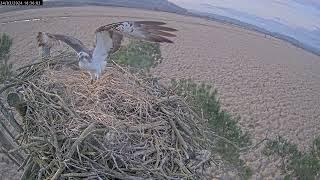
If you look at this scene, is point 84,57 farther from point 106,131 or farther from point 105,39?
point 106,131

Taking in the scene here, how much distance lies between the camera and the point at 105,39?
9.62 ft

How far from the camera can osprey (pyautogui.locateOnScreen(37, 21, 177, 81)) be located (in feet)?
9.13

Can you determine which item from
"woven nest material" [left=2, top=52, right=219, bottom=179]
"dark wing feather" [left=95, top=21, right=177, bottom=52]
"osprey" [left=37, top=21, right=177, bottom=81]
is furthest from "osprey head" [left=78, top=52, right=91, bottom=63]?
"dark wing feather" [left=95, top=21, right=177, bottom=52]

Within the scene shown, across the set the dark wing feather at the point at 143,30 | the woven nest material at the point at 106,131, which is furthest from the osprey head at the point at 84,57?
the dark wing feather at the point at 143,30

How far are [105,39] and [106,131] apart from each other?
67cm

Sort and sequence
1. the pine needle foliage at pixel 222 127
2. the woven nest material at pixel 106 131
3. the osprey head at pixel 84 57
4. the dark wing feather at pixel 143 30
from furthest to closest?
the pine needle foliage at pixel 222 127 → the osprey head at pixel 84 57 → the dark wing feather at pixel 143 30 → the woven nest material at pixel 106 131

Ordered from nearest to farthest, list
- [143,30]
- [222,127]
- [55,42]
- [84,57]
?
[143,30] → [84,57] → [55,42] → [222,127]

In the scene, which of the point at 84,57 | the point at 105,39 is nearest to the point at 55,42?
the point at 84,57

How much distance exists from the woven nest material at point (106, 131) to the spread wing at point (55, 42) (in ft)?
0.65

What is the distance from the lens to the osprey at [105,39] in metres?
2.78

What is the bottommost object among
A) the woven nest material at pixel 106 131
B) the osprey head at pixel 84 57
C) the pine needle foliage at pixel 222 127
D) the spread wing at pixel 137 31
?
the pine needle foliage at pixel 222 127

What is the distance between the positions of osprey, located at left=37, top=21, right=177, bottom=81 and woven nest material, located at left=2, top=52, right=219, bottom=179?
126 millimetres

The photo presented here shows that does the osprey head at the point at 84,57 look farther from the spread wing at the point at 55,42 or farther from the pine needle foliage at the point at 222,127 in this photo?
the pine needle foliage at the point at 222,127

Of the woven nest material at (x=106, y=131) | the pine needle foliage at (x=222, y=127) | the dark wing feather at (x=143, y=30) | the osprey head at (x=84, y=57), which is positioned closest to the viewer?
the woven nest material at (x=106, y=131)
